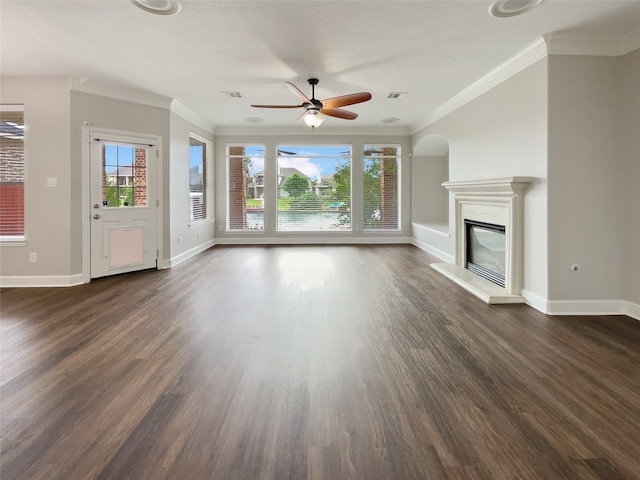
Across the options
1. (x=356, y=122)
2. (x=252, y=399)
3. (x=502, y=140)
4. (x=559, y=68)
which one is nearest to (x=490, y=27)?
(x=559, y=68)

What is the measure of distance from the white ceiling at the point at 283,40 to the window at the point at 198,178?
206 cm

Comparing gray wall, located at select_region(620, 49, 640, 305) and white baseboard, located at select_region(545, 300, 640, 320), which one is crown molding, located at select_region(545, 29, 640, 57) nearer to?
gray wall, located at select_region(620, 49, 640, 305)

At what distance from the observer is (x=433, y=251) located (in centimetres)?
725

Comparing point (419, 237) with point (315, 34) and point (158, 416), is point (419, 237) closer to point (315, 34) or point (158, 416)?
point (315, 34)

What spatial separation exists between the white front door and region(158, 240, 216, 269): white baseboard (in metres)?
0.18

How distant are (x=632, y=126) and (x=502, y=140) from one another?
123cm

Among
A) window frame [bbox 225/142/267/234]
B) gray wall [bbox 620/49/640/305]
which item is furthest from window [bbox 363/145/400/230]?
gray wall [bbox 620/49/640/305]

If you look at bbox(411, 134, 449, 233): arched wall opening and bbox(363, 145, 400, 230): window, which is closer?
bbox(411, 134, 449, 233): arched wall opening

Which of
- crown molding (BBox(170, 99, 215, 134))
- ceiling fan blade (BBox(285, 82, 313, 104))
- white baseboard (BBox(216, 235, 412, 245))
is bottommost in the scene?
white baseboard (BBox(216, 235, 412, 245))

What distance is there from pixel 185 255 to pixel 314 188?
3.47m

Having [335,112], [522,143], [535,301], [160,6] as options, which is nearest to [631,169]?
[522,143]

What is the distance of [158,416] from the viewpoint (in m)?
1.89

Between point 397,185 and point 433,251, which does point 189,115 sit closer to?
point 397,185

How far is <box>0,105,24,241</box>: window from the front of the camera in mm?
4766
